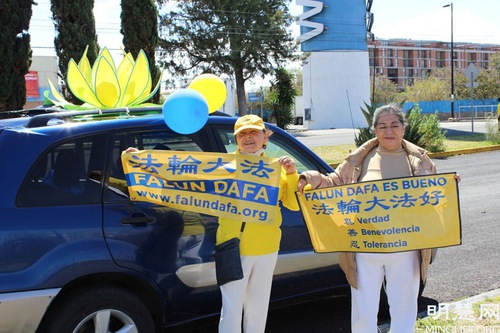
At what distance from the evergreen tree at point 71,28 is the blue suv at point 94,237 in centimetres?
1076

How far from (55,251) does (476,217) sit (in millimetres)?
6892

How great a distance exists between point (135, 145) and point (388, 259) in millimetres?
1850

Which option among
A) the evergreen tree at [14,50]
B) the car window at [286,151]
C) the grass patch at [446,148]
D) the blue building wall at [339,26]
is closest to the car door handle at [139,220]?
the car window at [286,151]

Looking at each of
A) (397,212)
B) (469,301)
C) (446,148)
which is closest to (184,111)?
(397,212)

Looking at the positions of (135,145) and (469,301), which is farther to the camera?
(469,301)

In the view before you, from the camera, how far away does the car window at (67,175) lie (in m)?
2.89

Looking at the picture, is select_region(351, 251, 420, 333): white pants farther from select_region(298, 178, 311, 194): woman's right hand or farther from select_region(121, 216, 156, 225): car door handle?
select_region(121, 216, 156, 225): car door handle

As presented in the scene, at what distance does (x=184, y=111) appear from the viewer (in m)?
3.15

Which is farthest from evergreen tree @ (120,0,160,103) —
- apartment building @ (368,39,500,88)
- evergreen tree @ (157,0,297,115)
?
apartment building @ (368,39,500,88)

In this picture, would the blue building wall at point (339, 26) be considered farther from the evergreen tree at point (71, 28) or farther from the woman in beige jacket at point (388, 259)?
the woman in beige jacket at point (388, 259)

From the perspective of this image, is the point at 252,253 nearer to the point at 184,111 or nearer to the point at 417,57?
the point at 184,111

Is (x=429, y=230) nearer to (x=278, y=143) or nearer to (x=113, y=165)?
(x=278, y=143)

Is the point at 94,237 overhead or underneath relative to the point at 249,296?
overhead

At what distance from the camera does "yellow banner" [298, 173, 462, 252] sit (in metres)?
3.00
